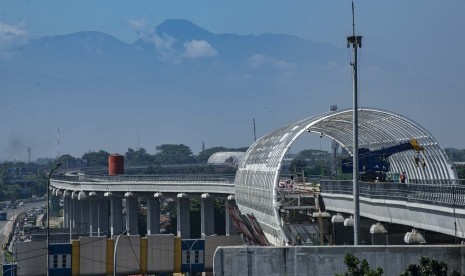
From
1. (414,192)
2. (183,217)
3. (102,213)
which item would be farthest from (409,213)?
(102,213)

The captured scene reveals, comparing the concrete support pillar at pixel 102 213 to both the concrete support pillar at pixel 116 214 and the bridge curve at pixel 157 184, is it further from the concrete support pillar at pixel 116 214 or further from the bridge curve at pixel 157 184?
the bridge curve at pixel 157 184

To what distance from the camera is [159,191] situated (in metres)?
122

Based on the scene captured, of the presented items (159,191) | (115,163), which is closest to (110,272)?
(159,191)

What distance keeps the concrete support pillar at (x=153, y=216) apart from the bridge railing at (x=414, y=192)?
219 ft

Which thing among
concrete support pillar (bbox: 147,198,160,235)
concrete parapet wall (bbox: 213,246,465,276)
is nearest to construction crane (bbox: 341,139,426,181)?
concrete parapet wall (bbox: 213,246,465,276)

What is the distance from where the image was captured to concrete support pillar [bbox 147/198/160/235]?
12444cm

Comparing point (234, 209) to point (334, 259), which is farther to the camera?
point (234, 209)

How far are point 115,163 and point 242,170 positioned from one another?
10261cm

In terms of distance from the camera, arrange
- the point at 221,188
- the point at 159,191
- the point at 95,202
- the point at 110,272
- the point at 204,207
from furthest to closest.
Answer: the point at 95,202, the point at 159,191, the point at 204,207, the point at 221,188, the point at 110,272

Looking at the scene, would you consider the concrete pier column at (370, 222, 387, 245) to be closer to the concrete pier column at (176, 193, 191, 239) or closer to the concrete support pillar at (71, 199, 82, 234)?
the concrete pier column at (176, 193, 191, 239)

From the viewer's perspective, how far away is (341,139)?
232 feet

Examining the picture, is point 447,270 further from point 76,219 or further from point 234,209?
point 76,219

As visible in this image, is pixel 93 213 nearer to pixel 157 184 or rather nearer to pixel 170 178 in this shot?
pixel 157 184

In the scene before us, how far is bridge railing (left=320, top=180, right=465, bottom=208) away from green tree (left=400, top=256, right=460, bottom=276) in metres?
8.80
